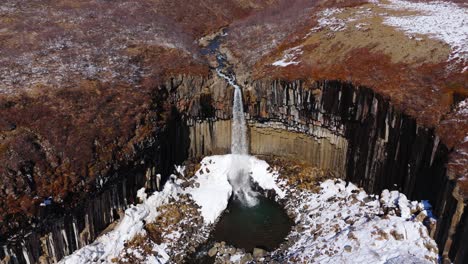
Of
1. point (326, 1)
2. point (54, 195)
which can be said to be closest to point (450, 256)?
point (54, 195)

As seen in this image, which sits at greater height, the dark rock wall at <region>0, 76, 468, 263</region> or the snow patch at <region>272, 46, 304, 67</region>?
the snow patch at <region>272, 46, 304, 67</region>

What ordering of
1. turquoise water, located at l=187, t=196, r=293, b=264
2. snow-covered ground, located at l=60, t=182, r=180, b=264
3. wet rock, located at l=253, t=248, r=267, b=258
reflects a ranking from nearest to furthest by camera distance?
snow-covered ground, located at l=60, t=182, r=180, b=264
wet rock, located at l=253, t=248, r=267, b=258
turquoise water, located at l=187, t=196, r=293, b=264

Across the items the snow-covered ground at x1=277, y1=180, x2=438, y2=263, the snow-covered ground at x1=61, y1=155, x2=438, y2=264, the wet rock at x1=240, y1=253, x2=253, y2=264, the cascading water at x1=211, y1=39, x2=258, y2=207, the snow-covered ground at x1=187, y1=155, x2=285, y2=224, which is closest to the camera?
the snow-covered ground at x1=277, y1=180, x2=438, y2=263

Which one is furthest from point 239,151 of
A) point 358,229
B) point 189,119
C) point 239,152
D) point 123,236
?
point 358,229

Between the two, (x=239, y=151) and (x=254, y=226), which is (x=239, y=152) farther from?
(x=254, y=226)

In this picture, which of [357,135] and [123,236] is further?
[357,135]

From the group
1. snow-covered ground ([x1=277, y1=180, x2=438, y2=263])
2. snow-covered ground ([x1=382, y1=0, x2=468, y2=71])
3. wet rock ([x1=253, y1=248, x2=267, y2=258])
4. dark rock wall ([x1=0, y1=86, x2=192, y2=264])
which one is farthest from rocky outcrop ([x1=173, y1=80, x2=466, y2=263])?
wet rock ([x1=253, y1=248, x2=267, y2=258])

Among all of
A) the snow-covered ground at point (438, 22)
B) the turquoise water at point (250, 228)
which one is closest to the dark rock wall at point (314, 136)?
the turquoise water at point (250, 228)

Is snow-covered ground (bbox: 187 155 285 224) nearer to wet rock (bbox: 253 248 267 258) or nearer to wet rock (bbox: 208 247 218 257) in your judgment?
wet rock (bbox: 208 247 218 257)
